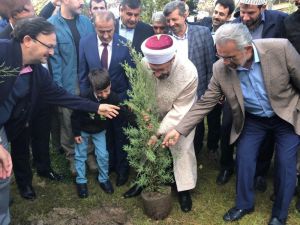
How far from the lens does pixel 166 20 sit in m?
4.97

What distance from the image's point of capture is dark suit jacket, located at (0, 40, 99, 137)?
3.48m

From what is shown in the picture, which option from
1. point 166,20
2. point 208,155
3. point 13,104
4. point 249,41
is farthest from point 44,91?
point 208,155

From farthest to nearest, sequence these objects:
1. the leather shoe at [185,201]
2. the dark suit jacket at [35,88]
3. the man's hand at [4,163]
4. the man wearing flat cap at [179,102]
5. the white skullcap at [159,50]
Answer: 1. the leather shoe at [185,201]
2. the man wearing flat cap at [179,102]
3. the white skullcap at [159,50]
4. the dark suit jacket at [35,88]
5. the man's hand at [4,163]

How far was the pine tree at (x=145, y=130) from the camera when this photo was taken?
3.80 meters

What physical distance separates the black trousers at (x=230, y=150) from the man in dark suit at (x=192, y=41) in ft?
1.67

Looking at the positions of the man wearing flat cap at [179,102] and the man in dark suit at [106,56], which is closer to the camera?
the man wearing flat cap at [179,102]

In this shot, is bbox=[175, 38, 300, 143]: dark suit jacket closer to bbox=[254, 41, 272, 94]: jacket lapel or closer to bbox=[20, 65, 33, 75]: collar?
bbox=[254, 41, 272, 94]: jacket lapel

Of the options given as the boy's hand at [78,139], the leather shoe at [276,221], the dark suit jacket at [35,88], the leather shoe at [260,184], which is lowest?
the leather shoe at [260,184]

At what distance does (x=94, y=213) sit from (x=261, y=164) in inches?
85.3

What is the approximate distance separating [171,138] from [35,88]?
1572mm

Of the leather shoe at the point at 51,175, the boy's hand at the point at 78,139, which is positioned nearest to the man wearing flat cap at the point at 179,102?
the boy's hand at the point at 78,139

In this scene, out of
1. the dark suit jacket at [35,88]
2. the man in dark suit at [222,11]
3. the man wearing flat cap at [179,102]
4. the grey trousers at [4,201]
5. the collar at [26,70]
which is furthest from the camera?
the man in dark suit at [222,11]

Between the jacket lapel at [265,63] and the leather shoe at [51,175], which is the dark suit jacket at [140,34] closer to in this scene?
the jacket lapel at [265,63]

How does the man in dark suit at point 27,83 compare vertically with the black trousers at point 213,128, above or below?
above
